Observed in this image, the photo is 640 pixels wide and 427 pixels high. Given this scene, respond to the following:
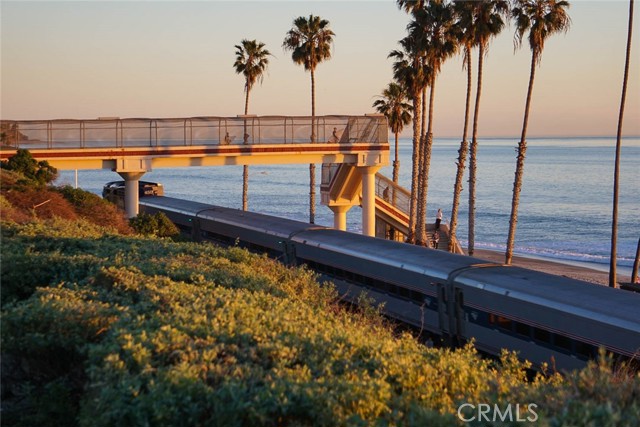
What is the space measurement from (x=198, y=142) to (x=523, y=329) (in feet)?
65.8

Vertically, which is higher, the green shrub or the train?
the green shrub

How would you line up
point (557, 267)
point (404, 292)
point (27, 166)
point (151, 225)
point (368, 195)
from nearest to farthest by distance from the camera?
point (404, 292), point (151, 225), point (27, 166), point (368, 195), point (557, 267)

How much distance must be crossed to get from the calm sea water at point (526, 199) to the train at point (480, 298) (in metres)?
29.0

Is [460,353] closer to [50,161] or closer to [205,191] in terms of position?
[50,161]

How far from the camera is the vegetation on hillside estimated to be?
271 inches

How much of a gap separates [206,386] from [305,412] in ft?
3.02

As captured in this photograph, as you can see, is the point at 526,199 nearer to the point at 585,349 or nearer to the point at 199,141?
the point at 199,141

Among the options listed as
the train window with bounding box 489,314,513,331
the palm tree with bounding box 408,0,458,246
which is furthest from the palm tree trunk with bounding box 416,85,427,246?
the train window with bounding box 489,314,513,331

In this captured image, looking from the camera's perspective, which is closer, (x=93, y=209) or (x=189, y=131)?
(x=93, y=209)

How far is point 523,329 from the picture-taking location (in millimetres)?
16031

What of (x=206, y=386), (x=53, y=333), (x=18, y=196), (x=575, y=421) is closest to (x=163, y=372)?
(x=206, y=386)

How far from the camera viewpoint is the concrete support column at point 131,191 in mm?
32312

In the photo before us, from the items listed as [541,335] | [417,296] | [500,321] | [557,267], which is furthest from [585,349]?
[557,267]

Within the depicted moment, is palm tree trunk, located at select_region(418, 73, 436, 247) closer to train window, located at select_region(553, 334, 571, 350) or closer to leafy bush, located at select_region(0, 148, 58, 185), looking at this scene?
leafy bush, located at select_region(0, 148, 58, 185)
